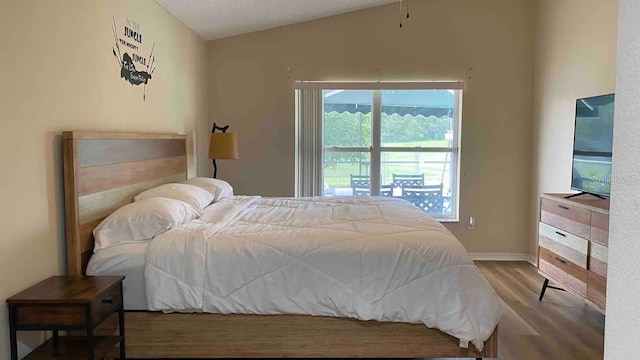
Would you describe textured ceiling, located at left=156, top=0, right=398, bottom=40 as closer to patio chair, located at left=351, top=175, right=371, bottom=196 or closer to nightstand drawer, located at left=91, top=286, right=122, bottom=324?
patio chair, located at left=351, top=175, right=371, bottom=196

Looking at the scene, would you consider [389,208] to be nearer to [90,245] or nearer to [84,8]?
[90,245]

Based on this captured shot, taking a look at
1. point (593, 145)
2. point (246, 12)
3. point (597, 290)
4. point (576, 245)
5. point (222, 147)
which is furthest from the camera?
point (222, 147)

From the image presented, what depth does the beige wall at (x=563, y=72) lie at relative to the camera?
361 centimetres

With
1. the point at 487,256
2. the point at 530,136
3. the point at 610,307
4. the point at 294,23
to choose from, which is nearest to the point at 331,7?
the point at 294,23

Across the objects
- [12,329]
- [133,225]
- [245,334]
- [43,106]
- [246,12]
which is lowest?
[245,334]

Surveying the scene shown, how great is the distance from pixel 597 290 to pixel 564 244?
49 centimetres

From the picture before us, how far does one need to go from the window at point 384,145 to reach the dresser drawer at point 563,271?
1.56m

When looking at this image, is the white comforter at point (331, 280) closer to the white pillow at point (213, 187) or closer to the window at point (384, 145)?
the white pillow at point (213, 187)

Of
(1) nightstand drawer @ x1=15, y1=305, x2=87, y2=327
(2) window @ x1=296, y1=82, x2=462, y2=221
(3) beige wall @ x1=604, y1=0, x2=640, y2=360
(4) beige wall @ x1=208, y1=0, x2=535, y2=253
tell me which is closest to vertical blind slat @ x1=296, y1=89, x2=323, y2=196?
(2) window @ x1=296, y1=82, x2=462, y2=221

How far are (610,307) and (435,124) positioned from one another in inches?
174

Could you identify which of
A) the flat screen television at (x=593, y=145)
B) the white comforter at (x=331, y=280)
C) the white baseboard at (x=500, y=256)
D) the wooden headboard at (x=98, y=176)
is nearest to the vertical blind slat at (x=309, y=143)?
the wooden headboard at (x=98, y=176)

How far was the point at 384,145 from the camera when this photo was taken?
5.11m

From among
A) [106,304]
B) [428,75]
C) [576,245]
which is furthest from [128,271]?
[428,75]

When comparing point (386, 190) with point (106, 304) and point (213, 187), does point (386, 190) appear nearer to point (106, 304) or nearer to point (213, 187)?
point (213, 187)
